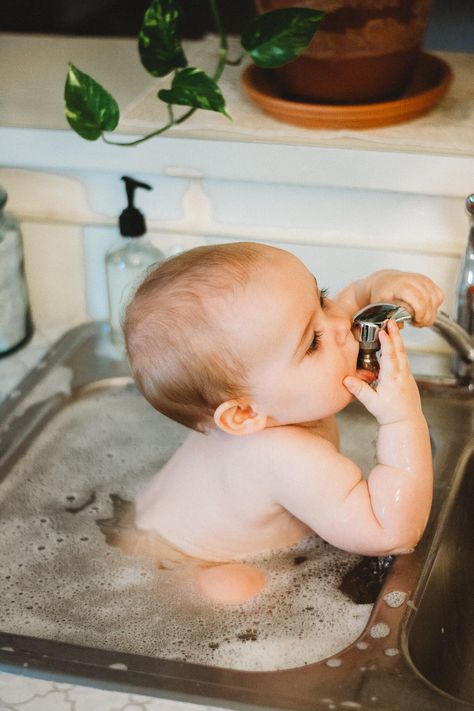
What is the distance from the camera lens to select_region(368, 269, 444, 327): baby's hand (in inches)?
42.1

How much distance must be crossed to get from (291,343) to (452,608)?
339mm

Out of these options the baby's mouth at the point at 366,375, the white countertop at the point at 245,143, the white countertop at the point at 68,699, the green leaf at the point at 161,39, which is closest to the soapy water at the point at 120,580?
the white countertop at the point at 68,699

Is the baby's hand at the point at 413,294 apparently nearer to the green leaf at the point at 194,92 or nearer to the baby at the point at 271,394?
the baby at the point at 271,394

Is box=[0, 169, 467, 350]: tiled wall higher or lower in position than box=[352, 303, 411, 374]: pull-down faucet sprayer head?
lower

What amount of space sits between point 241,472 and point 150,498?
6.8 inches

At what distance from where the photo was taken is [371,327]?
96cm

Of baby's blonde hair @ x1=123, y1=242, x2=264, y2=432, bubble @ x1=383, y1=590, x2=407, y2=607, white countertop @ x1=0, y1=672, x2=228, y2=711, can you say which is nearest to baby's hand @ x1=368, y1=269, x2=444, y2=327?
baby's blonde hair @ x1=123, y1=242, x2=264, y2=432

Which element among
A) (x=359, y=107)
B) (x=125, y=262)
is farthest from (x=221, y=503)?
(x=359, y=107)

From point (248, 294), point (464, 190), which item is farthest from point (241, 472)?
point (464, 190)

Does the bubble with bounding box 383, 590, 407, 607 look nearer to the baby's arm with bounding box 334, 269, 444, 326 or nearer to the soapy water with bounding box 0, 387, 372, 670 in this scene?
the soapy water with bounding box 0, 387, 372, 670

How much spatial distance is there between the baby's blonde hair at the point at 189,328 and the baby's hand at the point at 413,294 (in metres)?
0.22

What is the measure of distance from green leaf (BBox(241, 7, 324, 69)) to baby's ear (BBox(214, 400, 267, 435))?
16.8 inches

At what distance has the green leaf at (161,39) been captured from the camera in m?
1.09

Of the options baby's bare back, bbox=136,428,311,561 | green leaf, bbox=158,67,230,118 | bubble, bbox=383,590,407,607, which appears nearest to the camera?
bubble, bbox=383,590,407,607
